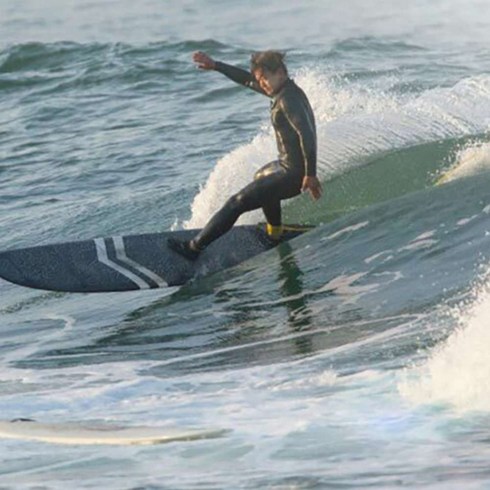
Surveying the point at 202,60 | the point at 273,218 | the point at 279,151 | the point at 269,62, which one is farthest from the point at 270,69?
the point at 273,218

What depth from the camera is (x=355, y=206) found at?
14.2 metres

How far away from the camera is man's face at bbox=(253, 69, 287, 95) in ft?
37.7

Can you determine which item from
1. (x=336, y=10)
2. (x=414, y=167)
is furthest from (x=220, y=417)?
(x=336, y=10)

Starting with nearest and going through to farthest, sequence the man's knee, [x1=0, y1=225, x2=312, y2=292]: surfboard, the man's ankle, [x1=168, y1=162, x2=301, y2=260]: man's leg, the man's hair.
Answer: the man's hair
[x1=168, y1=162, x2=301, y2=260]: man's leg
the man's knee
[x1=0, y1=225, x2=312, y2=292]: surfboard
the man's ankle

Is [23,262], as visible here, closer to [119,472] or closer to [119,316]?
[119,316]

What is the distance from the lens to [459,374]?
25.2 feet

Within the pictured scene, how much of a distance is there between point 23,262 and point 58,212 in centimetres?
456

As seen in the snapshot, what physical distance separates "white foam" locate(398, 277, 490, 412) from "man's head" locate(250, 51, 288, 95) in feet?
11.6

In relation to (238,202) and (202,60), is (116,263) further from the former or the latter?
(202,60)

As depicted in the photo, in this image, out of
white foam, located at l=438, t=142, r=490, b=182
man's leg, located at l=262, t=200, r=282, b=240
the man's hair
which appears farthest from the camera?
white foam, located at l=438, t=142, r=490, b=182

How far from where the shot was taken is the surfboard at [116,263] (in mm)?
12305

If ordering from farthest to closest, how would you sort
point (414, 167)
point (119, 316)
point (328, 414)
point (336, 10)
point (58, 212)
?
point (336, 10) → point (58, 212) → point (414, 167) → point (119, 316) → point (328, 414)

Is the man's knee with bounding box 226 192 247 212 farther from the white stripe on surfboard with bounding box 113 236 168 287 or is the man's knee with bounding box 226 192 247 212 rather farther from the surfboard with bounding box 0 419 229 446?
the surfboard with bounding box 0 419 229 446

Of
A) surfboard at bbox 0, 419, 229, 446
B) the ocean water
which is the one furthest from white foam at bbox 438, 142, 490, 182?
surfboard at bbox 0, 419, 229, 446
